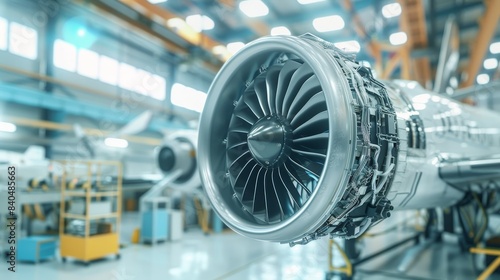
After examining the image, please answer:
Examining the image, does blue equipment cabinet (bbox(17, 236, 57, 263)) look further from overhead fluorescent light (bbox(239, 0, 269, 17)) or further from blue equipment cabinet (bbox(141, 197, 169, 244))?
overhead fluorescent light (bbox(239, 0, 269, 17))

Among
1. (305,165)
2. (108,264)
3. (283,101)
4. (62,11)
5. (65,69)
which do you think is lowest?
(108,264)

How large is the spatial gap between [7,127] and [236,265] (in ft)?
34.5

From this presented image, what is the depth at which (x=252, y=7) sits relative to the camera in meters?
13.0

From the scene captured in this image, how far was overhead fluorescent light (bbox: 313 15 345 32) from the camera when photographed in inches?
587

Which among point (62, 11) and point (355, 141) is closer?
point (355, 141)

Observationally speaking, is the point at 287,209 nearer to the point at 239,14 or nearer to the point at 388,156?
the point at 388,156

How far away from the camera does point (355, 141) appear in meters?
2.44

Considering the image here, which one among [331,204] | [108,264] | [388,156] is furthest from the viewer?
[108,264]

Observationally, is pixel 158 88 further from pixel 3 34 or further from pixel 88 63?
pixel 3 34

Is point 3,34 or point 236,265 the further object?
point 3,34

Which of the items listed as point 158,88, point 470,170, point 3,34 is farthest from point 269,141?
point 158,88

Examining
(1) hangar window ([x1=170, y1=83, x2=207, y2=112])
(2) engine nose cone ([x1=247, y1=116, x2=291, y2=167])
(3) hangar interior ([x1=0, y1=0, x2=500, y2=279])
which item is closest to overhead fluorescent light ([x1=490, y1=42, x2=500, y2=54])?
(3) hangar interior ([x1=0, y1=0, x2=500, y2=279])

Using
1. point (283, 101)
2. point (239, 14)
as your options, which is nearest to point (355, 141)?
point (283, 101)

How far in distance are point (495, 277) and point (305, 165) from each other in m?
5.29
